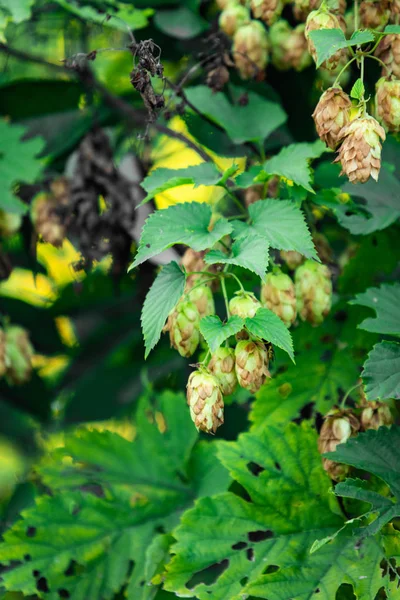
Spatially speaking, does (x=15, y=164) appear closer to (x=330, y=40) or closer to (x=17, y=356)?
(x=17, y=356)

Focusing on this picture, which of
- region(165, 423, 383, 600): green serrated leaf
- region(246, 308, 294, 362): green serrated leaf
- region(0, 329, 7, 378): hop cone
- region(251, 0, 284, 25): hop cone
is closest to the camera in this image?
region(246, 308, 294, 362): green serrated leaf

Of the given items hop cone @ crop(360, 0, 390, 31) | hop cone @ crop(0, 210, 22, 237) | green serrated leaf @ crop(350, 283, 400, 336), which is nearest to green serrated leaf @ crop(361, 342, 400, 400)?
green serrated leaf @ crop(350, 283, 400, 336)

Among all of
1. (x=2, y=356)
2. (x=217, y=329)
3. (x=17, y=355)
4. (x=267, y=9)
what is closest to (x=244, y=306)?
(x=217, y=329)

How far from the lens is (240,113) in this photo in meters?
1.44

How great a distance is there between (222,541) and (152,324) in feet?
1.30

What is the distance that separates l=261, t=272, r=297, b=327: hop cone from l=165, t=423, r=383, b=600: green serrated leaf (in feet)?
0.71

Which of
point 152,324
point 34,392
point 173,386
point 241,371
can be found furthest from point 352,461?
point 34,392

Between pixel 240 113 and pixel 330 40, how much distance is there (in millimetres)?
467

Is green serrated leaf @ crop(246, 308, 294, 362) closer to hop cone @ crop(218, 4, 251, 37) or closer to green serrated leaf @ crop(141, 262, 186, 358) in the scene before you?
green serrated leaf @ crop(141, 262, 186, 358)

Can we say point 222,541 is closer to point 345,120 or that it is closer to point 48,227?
point 345,120

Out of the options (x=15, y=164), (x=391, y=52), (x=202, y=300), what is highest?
(x=391, y=52)

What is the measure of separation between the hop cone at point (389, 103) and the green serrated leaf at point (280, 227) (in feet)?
0.55

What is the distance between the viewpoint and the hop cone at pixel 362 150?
3.09 feet

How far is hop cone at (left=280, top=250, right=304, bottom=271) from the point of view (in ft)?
4.02
